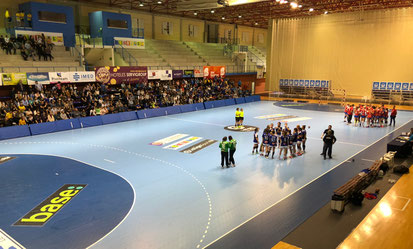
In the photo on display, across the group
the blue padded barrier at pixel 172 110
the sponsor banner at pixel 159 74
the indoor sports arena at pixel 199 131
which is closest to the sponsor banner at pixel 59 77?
the indoor sports arena at pixel 199 131

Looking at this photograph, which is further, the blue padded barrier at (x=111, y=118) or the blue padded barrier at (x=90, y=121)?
the blue padded barrier at (x=111, y=118)

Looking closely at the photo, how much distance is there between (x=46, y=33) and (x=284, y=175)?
82.2 feet

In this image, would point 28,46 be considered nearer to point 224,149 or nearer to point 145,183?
point 145,183

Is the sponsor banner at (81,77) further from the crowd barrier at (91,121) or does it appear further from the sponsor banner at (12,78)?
the crowd barrier at (91,121)

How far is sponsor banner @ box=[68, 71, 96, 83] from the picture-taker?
24.8 meters

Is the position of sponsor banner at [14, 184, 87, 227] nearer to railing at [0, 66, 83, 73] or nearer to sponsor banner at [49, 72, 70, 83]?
sponsor banner at [49, 72, 70, 83]

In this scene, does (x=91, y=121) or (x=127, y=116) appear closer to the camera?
(x=91, y=121)

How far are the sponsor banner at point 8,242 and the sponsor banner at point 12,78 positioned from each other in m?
16.9

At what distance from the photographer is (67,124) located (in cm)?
2156

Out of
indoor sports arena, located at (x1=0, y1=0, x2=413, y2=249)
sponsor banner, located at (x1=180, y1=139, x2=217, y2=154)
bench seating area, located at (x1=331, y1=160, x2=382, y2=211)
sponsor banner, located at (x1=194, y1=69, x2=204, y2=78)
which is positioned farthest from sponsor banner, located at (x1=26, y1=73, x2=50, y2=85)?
bench seating area, located at (x1=331, y1=160, x2=382, y2=211)

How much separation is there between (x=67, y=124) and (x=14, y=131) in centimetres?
333

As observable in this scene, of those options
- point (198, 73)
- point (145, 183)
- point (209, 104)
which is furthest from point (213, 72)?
point (145, 183)

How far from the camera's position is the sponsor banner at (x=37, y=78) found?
73.7 feet

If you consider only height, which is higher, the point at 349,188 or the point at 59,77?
the point at 59,77
